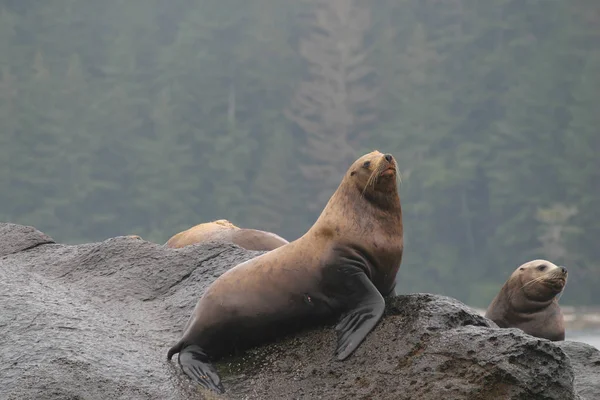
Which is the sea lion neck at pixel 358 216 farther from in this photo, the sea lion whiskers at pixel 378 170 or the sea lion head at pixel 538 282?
the sea lion head at pixel 538 282

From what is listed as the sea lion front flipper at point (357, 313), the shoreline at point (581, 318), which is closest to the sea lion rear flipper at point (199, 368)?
the sea lion front flipper at point (357, 313)

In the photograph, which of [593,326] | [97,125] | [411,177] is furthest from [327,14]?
[593,326]

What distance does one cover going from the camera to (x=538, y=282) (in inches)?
338

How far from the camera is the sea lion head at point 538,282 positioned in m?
8.52

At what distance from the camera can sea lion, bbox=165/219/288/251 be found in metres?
9.27

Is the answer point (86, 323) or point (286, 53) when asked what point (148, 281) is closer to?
point (86, 323)

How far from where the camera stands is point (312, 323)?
556cm

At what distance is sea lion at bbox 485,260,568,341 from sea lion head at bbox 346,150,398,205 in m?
3.28

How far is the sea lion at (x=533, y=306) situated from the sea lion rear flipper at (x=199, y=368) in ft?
12.2

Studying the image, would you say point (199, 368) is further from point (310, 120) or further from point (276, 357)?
point (310, 120)

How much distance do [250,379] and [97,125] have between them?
40.4m

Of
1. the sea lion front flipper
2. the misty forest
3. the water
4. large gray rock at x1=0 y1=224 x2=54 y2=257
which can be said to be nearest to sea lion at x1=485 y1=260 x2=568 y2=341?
the sea lion front flipper

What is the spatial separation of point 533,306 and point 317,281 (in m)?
3.70

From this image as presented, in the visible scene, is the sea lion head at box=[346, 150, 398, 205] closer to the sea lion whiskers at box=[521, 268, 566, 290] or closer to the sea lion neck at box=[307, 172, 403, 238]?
the sea lion neck at box=[307, 172, 403, 238]
